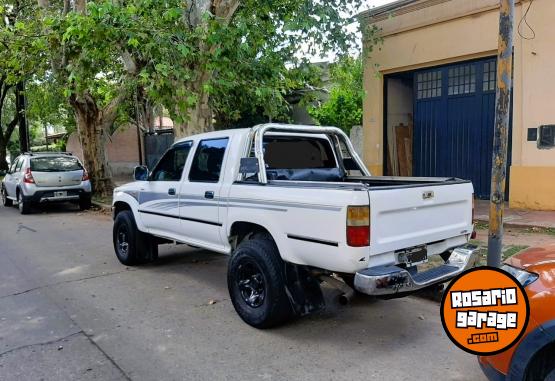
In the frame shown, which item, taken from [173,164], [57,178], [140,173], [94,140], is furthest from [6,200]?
[173,164]

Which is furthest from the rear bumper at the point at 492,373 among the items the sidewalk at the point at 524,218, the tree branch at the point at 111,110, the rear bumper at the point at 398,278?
the tree branch at the point at 111,110

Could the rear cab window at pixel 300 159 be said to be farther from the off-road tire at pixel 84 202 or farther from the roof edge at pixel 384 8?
the off-road tire at pixel 84 202

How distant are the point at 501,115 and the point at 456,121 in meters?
7.48

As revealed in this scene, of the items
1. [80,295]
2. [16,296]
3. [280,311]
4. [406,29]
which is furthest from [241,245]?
[406,29]

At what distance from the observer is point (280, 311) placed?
4.51m

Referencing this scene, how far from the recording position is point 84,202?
46.8 feet

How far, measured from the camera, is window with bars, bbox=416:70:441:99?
→ 12.1 meters

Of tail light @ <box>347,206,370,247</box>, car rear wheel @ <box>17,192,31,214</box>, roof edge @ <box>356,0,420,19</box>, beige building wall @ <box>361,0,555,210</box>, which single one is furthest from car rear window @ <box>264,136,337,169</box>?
car rear wheel @ <box>17,192,31,214</box>

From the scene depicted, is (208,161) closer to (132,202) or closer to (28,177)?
(132,202)

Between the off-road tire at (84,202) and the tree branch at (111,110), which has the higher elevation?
the tree branch at (111,110)

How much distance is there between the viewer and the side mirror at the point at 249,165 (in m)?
4.96

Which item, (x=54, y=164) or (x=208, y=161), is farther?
(x=54, y=164)

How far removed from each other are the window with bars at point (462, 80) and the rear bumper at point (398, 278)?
8.01 meters

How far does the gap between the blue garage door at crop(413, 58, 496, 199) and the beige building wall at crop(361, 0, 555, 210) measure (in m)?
0.42
